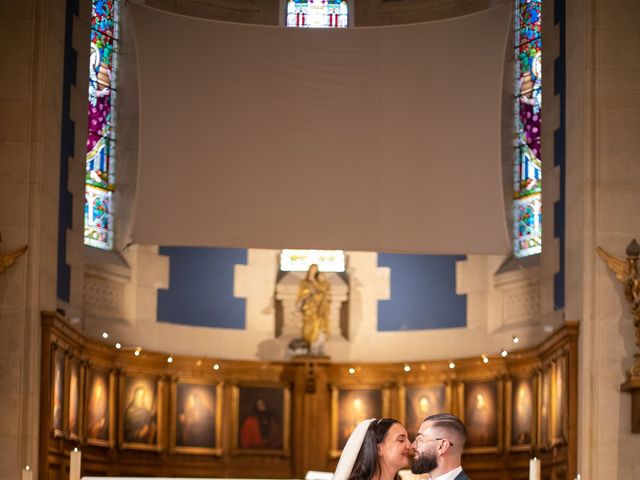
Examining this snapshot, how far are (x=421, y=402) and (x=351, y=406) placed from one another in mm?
1089

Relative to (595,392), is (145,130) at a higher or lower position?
higher

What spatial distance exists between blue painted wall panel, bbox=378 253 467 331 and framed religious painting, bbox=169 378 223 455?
289 centimetres

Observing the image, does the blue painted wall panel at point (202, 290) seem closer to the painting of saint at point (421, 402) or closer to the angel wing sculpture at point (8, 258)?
the painting of saint at point (421, 402)

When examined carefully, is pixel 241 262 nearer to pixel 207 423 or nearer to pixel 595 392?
pixel 207 423

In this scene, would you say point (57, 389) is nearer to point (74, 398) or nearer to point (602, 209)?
point (74, 398)

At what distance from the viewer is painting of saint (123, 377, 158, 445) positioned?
2072 cm

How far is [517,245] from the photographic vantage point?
70.7ft

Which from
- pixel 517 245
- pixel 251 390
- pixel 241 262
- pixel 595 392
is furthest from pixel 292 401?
pixel 595 392

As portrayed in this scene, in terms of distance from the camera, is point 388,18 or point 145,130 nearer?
point 145,130

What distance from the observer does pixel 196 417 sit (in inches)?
845

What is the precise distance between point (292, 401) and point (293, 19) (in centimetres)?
662

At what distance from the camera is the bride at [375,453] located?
21.4ft

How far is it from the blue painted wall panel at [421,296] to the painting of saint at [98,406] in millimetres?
4580

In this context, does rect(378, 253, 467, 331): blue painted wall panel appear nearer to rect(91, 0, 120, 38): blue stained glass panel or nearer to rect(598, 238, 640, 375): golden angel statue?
rect(598, 238, 640, 375): golden angel statue
